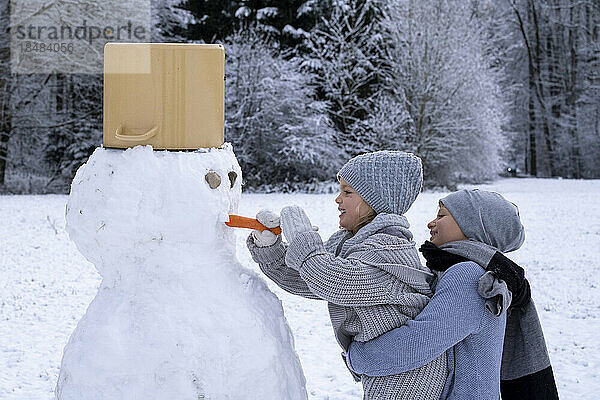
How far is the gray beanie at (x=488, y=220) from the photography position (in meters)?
2.38

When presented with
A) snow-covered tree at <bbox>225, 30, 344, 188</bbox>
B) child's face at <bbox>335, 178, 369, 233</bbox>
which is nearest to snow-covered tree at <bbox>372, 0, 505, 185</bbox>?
snow-covered tree at <bbox>225, 30, 344, 188</bbox>

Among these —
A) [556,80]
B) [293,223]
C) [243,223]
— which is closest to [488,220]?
[293,223]

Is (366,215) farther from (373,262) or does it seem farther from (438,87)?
(438,87)

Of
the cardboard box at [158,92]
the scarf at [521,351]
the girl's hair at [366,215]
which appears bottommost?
the scarf at [521,351]

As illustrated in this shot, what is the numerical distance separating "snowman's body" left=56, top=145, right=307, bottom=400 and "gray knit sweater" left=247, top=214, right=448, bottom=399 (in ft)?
0.96

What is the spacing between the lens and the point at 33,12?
16094mm

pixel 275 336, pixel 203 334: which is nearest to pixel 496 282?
pixel 275 336

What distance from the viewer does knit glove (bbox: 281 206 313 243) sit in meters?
2.21

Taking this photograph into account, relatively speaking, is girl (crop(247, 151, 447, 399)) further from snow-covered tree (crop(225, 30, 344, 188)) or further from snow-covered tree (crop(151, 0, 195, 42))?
snow-covered tree (crop(151, 0, 195, 42))

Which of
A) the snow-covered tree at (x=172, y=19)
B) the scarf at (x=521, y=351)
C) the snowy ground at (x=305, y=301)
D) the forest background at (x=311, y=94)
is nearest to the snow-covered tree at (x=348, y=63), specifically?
the forest background at (x=311, y=94)

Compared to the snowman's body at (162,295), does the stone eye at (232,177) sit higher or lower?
higher

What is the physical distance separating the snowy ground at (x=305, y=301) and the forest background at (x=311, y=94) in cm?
493

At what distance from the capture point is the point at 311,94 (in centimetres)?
1828

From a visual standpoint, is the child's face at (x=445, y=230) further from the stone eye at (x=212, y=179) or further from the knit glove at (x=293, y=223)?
the stone eye at (x=212, y=179)
